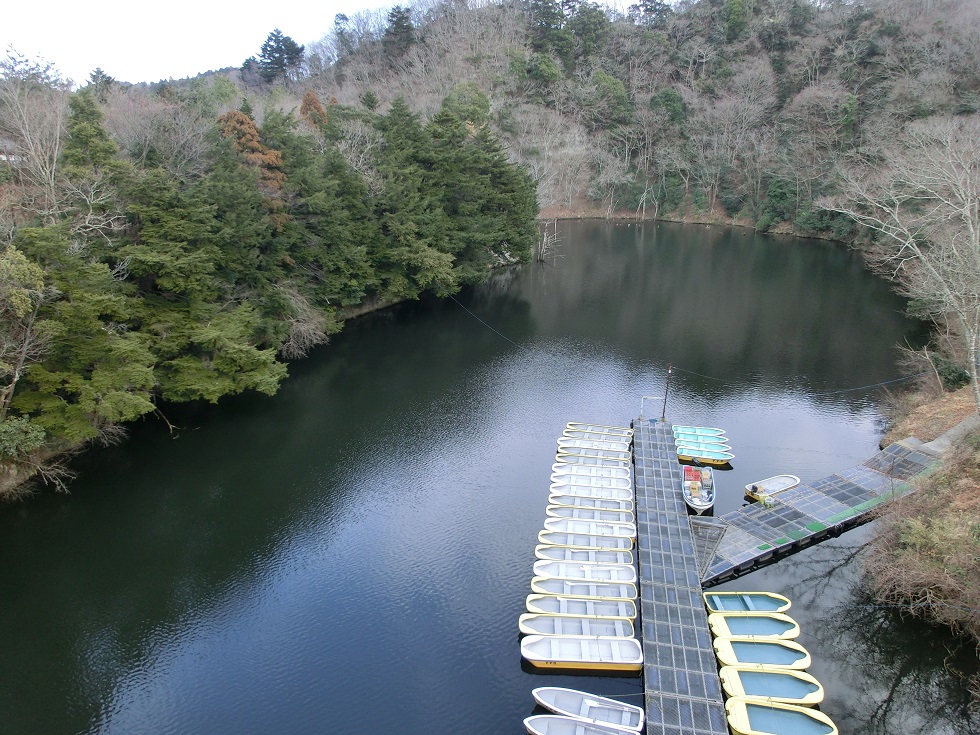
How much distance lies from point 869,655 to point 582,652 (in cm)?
Answer: 765

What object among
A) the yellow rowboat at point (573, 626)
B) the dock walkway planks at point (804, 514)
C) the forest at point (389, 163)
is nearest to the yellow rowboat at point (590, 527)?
the dock walkway planks at point (804, 514)

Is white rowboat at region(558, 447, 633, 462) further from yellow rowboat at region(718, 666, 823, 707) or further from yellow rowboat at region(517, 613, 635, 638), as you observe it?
yellow rowboat at region(718, 666, 823, 707)

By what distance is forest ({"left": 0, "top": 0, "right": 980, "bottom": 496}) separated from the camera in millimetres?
23125

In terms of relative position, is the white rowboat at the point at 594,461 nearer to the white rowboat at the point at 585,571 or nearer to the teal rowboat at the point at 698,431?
the teal rowboat at the point at 698,431

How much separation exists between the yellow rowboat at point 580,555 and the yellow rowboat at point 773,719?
521 centimetres

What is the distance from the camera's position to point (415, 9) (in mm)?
91938

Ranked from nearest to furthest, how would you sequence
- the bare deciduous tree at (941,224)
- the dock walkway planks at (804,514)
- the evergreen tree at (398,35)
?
the dock walkway planks at (804,514), the bare deciduous tree at (941,224), the evergreen tree at (398,35)

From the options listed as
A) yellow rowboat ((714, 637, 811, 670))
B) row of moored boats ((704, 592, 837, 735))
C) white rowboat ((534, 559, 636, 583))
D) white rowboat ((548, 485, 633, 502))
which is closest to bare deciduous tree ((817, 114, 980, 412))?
row of moored boats ((704, 592, 837, 735))

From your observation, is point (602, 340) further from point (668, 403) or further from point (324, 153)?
point (324, 153)

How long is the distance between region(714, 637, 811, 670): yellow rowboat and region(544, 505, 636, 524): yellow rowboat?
544 cm

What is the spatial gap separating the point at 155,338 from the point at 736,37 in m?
86.8

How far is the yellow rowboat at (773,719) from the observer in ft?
43.6

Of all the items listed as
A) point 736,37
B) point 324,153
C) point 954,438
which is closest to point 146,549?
point 324,153

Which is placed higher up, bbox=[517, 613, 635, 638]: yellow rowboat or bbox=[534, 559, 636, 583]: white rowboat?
bbox=[534, 559, 636, 583]: white rowboat
